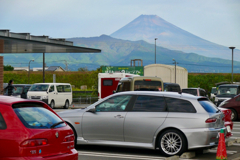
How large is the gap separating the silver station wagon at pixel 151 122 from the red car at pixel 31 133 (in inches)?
144

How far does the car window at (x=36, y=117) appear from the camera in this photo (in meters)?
6.25

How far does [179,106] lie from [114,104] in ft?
5.47

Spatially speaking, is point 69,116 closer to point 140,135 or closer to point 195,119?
point 140,135

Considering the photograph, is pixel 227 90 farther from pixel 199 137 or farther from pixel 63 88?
pixel 199 137

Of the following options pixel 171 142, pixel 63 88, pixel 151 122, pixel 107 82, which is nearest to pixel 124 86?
pixel 107 82

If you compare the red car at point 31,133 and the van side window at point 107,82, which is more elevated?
the van side window at point 107,82

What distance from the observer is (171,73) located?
5591cm

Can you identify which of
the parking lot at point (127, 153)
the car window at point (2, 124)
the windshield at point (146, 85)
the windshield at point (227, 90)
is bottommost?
the parking lot at point (127, 153)

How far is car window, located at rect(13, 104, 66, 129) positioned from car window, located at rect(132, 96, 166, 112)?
12.8ft

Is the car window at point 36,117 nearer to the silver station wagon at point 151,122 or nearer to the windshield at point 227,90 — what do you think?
the silver station wagon at point 151,122

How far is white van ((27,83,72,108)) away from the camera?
3128 centimetres

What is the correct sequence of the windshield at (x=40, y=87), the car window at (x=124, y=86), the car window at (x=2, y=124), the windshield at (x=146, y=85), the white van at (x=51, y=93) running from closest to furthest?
the car window at (x=2, y=124) < the windshield at (x=146, y=85) < the car window at (x=124, y=86) < the white van at (x=51, y=93) < the windshield at (x=40, y=87)

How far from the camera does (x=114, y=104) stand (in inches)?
426

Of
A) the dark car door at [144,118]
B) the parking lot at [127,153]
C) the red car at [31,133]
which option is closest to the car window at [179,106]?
the dark car door at [144,118]
